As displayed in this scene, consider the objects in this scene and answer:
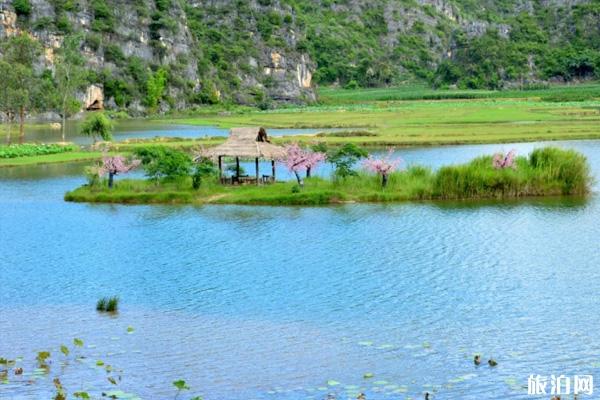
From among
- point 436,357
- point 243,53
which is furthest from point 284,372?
point 243,53

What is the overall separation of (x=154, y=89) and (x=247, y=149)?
A: 92976 mm

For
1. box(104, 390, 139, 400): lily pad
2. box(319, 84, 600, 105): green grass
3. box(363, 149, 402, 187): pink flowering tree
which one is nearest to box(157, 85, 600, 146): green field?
box(319, 84, 600, 105): green grass

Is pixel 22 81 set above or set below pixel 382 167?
above

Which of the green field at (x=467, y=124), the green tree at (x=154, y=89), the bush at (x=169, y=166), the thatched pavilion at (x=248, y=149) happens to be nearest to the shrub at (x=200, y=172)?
the bush at (x=169, y=166)

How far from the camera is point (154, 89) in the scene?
13000cm

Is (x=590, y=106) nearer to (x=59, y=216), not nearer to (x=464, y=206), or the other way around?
(x=464, y=206)

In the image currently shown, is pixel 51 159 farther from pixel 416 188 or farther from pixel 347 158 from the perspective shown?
pixel 416 188

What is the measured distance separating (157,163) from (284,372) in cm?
2326

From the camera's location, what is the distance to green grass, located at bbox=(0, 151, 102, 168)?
→ 177ft

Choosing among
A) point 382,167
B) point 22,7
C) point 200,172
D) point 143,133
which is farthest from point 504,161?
point 22,7

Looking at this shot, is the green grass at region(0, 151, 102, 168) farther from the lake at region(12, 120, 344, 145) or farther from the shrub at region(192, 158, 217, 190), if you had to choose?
the shrub at region(192, 158, 217, 190)

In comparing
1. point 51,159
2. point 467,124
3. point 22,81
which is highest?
point 22,81

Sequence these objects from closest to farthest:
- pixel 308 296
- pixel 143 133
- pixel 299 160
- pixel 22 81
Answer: pixel 308 296, pixel 299 160, pixel 22 81, pixel 143 133

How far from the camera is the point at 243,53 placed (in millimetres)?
160750
